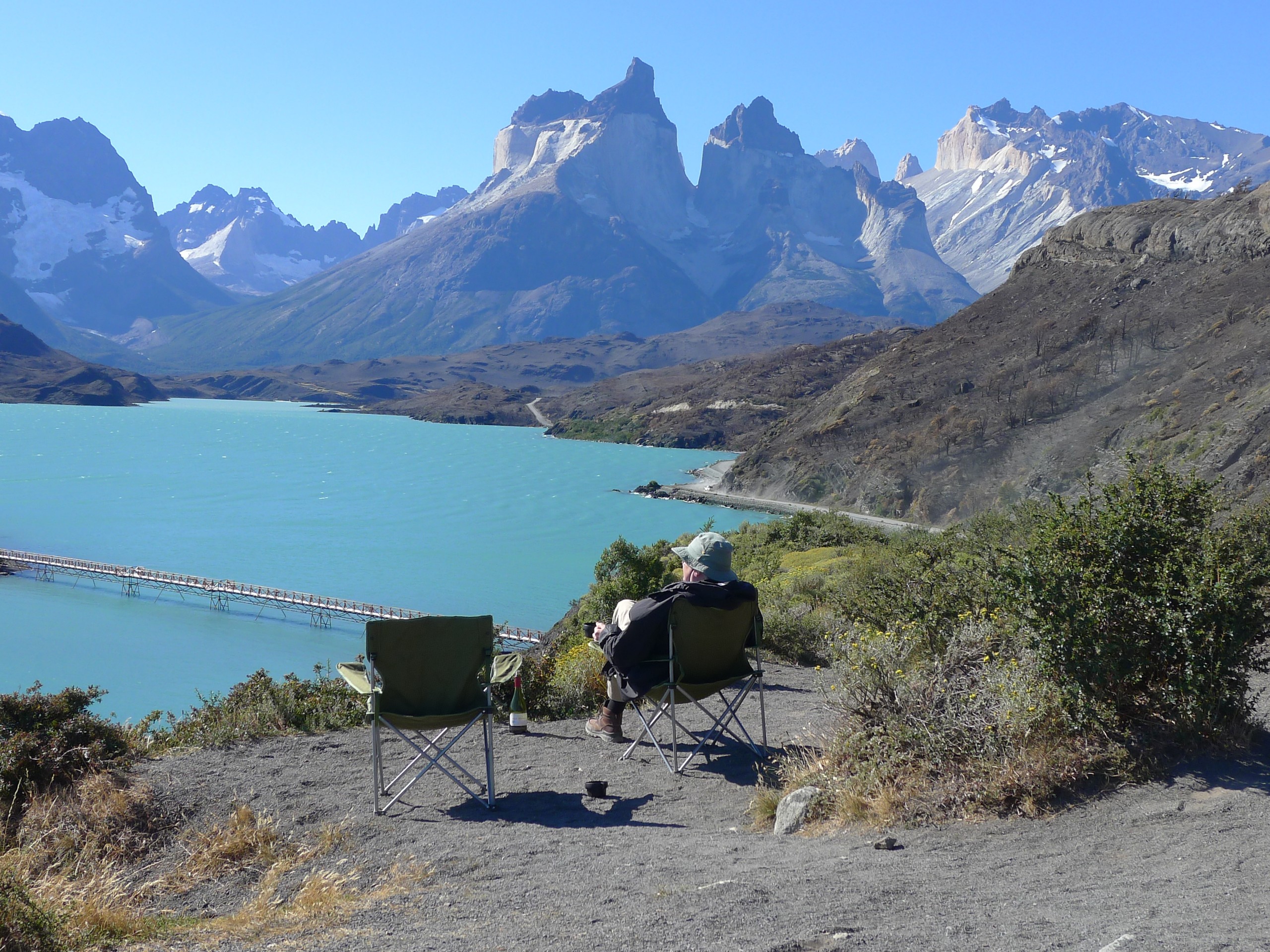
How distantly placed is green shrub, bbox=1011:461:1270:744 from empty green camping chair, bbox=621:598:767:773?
181 cm

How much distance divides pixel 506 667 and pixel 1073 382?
46484mm

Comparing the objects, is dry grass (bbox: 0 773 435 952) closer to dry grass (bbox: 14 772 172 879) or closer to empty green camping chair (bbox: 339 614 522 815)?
dry grass (bbox: 14 772 172 879)

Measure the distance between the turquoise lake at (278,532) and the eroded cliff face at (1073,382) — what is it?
30.2ft

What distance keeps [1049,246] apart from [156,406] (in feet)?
516

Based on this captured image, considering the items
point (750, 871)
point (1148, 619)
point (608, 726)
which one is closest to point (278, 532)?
point (608, 726)

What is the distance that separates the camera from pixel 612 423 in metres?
123

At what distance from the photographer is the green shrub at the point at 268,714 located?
6.70m

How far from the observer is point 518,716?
6.91m

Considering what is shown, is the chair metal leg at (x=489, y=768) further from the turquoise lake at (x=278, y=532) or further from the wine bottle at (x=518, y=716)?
the turquoise lake at (x=278, y=532)

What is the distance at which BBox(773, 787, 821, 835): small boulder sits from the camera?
4.64m

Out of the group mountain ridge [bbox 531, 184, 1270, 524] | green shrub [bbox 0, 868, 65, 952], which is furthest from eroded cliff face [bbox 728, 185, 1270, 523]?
green shrub [bbox 0, 868, 65, 952]

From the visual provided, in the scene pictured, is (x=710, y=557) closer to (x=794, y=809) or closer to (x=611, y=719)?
(x=611, y=719)

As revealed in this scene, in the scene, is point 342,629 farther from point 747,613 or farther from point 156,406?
point 156,406

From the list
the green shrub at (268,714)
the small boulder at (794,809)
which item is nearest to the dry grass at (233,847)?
the green shrub at (268,714)
